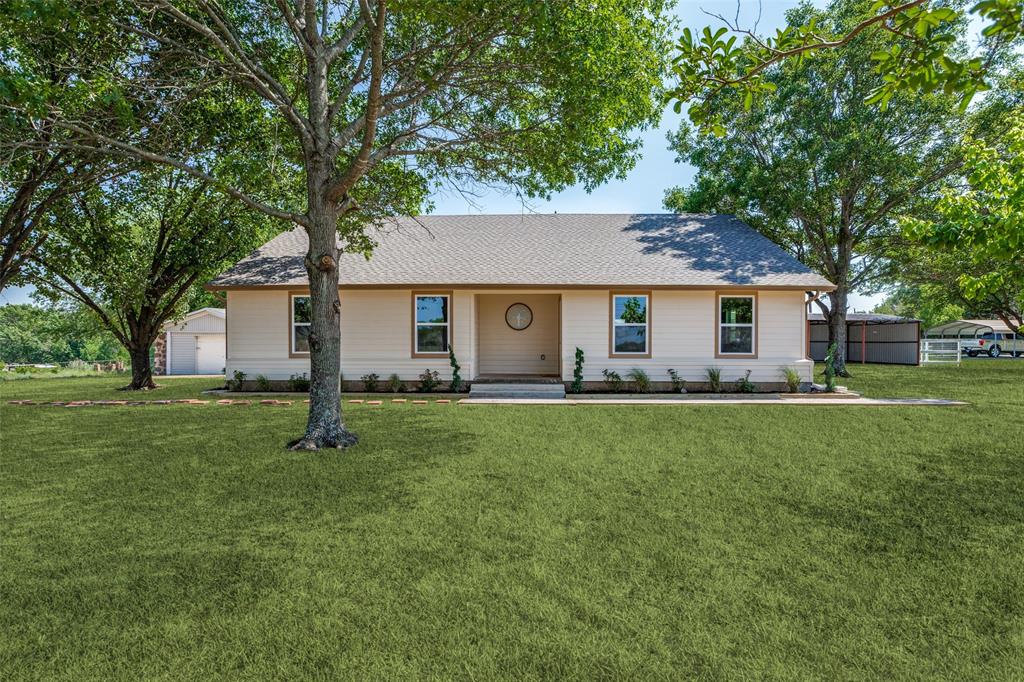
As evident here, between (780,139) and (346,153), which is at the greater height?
(780,139)

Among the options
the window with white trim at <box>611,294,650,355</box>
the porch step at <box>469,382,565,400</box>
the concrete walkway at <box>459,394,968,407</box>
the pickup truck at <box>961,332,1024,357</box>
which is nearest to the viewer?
the concrete walkway at <box>459,394,968,407</box>

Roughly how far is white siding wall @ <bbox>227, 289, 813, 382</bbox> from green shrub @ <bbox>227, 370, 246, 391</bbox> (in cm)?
16

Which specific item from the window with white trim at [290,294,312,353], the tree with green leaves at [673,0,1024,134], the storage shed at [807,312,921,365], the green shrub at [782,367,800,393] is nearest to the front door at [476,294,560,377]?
the window with white trim at [290,294,312,353]

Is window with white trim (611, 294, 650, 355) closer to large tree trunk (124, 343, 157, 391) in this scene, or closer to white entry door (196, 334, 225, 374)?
large tree trunk (124, 343, 157, 391)

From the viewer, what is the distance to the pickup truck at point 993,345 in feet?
117

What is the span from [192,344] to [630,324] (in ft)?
77.2

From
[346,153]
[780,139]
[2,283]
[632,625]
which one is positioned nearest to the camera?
[632,625]

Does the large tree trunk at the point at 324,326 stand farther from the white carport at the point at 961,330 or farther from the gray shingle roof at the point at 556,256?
the white carport at the point at 961,330

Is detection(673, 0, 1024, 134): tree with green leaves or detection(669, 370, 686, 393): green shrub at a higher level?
detection(673, 0, 1024, 134): tree with green leaves

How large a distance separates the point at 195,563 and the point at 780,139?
859 inches

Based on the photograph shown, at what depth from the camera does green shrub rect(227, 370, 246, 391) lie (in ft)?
45.4

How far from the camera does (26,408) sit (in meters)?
11.1

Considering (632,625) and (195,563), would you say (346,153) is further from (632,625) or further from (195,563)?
(632,625)

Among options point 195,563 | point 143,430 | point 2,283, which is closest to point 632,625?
point 195,563
